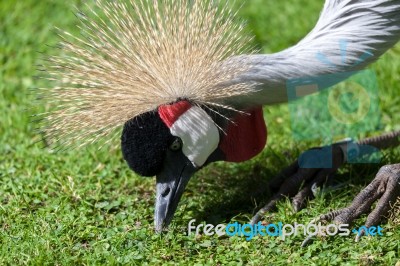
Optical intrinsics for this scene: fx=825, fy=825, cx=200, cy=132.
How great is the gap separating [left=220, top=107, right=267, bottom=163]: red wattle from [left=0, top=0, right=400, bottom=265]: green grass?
0.76 feet

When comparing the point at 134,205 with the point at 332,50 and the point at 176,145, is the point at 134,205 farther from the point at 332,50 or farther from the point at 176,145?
the point at 332,50

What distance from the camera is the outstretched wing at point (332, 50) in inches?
109

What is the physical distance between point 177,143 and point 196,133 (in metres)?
0.07

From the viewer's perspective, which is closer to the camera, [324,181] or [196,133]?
[196,133]

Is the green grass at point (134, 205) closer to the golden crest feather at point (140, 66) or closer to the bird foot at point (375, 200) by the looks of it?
the bird foot at point (375, 200)

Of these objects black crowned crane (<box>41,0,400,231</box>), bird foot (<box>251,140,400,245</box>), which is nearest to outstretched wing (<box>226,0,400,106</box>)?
black crowned crane (<box>41,0,400,231</box>)

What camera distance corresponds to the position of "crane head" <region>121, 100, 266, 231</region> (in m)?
2.64

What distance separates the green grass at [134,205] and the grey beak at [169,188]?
62mm

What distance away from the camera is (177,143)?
270 centimetres

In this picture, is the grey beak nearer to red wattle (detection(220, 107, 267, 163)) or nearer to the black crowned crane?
the black crowned crane

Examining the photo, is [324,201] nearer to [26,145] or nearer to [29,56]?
[26,145]

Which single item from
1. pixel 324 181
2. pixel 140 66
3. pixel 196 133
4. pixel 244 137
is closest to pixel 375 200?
pixel 324 181

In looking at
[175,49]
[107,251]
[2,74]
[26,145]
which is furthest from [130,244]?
[2,74]

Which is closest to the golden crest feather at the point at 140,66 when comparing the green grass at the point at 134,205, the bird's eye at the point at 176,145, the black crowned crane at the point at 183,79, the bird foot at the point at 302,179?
the black crowned crane at the point at 183,79
